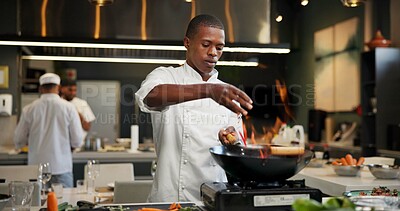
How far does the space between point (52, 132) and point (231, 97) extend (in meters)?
3.76

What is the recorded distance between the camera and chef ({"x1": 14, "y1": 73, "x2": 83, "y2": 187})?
5.09 m

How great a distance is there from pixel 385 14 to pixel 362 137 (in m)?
1.67

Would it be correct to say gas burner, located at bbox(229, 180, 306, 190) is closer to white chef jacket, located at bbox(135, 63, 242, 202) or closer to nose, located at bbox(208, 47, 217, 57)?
white chef jacket, located at bbox(135, 63, 242, 202)

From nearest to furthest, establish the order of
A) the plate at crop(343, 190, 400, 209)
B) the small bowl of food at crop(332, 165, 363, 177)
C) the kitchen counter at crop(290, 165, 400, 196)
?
1. the plate at crop(343, 190, 400, 209)
2. the kitchen counter at crop(290, 165, 400, 196)
3. the small bowl of food at crop(332, 165, 363, 177)

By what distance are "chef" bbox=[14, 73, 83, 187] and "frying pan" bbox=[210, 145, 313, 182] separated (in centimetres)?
363

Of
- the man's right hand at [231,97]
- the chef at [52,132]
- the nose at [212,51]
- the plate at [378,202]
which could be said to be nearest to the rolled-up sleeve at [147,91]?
the nose at [212,51]

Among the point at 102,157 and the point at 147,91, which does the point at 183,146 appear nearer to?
the point at 147,91

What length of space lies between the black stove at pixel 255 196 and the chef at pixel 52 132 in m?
3.65

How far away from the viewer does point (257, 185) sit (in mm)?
1722

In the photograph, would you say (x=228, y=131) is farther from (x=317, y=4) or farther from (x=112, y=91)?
(x=112, y=91)

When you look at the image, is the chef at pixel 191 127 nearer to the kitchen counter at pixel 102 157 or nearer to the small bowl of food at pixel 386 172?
the small bowl of food at pixel 386 172

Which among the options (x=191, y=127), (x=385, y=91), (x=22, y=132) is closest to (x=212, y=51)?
(x=191, y=127)

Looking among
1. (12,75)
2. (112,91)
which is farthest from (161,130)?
(112,91)

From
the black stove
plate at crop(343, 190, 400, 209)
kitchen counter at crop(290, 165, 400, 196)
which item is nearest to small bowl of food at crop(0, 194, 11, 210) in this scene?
the black stove
